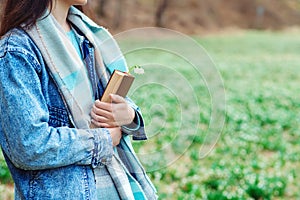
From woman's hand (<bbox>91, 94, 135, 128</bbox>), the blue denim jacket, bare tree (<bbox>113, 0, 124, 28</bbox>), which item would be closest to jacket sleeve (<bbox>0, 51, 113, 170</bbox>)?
the blue denim jacket

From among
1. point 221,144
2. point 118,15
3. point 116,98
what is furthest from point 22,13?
point 118,15

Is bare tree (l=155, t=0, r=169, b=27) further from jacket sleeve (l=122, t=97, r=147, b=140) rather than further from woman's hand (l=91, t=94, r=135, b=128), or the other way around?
woman's hand (l=91, t=94, r=135, b=128)

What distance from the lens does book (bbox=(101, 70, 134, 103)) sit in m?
1.91

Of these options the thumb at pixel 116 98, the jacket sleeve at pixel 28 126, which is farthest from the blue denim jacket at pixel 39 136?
the thumb at pixel 116 98

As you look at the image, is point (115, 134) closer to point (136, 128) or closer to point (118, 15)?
point (136, 128)

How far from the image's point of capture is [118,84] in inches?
76.2

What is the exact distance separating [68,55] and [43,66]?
9cm

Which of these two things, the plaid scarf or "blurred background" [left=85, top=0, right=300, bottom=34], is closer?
the plaid scarf

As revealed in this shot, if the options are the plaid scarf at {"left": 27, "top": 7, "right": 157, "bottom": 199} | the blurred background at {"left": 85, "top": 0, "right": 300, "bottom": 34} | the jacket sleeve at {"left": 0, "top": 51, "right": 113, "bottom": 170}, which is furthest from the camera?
the blurred background at {"left": 85, "top": 0, "right": 300, "bottom": 34}

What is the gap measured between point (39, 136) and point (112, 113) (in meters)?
0.28

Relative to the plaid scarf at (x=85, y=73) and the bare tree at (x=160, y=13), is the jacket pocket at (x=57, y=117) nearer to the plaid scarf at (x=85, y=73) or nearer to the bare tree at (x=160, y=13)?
the plaid scarf at (x=85, y=73)

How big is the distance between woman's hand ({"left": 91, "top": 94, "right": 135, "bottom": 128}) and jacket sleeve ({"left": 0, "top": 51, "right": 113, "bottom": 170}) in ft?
0.38

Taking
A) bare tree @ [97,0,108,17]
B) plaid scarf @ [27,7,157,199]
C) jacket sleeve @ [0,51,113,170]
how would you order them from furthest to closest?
bare tree @ [97,0,108,17] < plaid scarf @ [27,7,157,199] < jacket sleeve @ [0,51,113,170]

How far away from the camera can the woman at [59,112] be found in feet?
5.82
